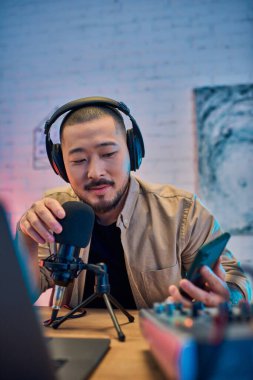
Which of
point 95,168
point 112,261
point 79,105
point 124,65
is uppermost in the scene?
point 124,65

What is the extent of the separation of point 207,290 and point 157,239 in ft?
1.73

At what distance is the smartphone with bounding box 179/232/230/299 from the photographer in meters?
0.63

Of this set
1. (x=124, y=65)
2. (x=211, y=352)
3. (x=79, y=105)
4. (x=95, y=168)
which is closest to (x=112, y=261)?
(x=95, y=168)

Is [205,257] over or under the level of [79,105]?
under

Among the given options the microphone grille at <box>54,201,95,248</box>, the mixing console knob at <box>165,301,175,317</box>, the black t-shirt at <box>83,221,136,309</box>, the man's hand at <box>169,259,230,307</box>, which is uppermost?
the microphone grille at <box>54,201,95,248</box>

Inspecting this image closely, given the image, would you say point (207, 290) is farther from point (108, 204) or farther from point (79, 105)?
point (79, 105)

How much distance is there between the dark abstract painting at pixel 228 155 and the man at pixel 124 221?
1122mm

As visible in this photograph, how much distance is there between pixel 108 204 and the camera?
4.03 feet

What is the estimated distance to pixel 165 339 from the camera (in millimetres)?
328

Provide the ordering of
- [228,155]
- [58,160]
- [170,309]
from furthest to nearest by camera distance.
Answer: [228,155] < [58,160] < [170,309]

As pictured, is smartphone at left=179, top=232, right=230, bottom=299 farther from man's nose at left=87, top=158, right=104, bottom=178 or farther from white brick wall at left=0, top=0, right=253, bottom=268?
white brick wall at left=0, top=0, right=253, bottom=268

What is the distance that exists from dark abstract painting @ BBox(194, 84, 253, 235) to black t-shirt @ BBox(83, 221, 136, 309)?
1224 millimetres

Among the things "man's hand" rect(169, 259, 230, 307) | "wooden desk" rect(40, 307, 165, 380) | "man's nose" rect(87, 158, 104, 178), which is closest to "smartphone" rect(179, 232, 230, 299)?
"man's hand" rect(169, 259, 230, 307)

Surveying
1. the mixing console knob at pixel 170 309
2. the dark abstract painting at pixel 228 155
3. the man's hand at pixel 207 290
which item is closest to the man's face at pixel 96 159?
the man's hand at pixel 207 290
